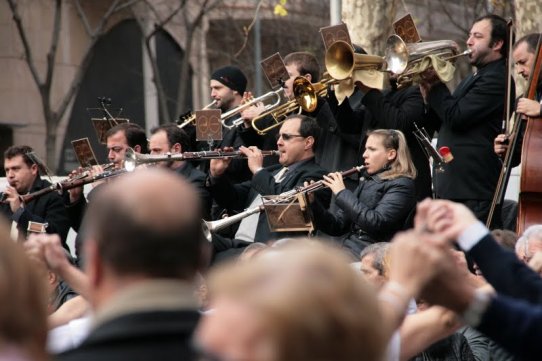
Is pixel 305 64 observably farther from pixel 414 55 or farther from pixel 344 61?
pixel 414 55

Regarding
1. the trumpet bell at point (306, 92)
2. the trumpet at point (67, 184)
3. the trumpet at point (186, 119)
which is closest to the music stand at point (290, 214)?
the trumpet bell at point (306, 92)

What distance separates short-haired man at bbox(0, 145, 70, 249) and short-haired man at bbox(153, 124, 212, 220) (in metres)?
0.93

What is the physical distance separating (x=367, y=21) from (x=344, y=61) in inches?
134

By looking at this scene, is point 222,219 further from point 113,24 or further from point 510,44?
point 113,24

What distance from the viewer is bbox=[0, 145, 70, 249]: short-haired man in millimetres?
10531

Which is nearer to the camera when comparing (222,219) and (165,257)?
(165,257)

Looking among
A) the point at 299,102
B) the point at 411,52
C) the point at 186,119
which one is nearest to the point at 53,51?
the point at 186,119

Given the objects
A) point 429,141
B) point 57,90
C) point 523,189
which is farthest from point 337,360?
point 57,90

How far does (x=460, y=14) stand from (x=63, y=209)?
61.5 ft

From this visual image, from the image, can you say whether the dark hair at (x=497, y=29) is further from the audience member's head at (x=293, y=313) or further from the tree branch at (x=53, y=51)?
the tree branch at (x=53, y=51)

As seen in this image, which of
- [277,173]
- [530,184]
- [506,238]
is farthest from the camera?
[277,173]

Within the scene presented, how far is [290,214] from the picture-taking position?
30.0 ft

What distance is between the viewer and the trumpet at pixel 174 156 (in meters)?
10.1

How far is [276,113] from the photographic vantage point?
10688 mm
